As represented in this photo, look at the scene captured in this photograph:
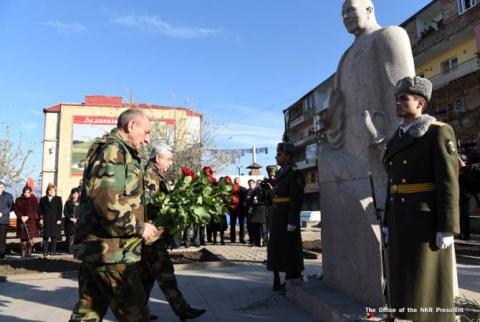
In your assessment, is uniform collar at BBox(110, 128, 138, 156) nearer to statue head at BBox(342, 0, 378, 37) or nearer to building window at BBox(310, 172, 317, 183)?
statue head at BBox(342, 0, 378, 37)

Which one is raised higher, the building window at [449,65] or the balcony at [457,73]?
the building window at [449,65]

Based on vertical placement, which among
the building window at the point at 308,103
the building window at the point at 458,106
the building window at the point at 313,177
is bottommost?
the building window at the point at 313,177

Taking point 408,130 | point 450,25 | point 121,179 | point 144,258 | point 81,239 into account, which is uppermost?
point 450,25

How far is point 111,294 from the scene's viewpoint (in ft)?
10.1

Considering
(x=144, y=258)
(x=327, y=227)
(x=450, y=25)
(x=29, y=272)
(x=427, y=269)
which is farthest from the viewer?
(x=450, y=25)

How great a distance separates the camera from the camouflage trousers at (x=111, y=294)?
302 cm

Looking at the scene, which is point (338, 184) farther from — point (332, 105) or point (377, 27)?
point (377, 27)

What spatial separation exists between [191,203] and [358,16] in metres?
2.98

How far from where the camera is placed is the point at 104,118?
161 feet

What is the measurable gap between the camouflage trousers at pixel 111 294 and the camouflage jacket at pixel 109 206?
91 mm

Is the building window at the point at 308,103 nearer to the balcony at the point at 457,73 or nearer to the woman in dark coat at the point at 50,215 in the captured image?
the balcony at the point at 457,73

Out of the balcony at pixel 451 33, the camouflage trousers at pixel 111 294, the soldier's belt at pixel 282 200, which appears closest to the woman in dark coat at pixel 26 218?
the soldier's belt at pixel 282 200

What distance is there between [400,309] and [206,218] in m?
1.89

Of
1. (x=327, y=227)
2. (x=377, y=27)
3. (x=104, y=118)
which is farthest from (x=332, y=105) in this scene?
(x=104, y=118)
